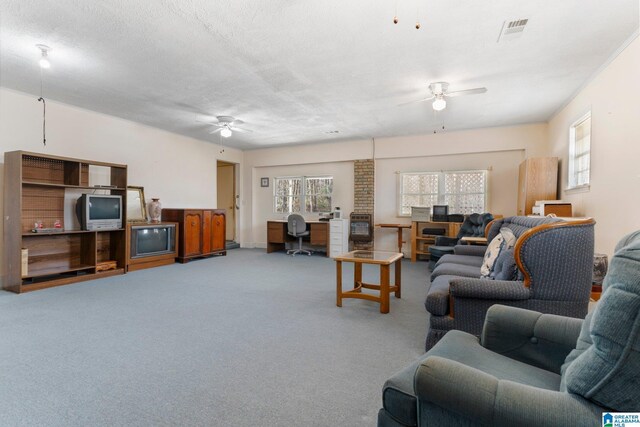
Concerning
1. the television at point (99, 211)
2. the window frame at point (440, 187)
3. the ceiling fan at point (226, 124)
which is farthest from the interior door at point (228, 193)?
the window frame at point (440, 187)

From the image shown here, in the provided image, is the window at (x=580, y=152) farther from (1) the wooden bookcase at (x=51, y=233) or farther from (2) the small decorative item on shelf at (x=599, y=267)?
(1) the wooden bookcase at (x=51, y=233)

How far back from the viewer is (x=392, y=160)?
7281 millimetres

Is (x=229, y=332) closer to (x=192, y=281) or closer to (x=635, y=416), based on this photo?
(x=192, y=281)

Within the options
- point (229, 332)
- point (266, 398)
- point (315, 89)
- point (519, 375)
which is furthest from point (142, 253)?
point (519, 375)

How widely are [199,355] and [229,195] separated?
714cm

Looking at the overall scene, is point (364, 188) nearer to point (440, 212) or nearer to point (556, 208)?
point (440, 212)

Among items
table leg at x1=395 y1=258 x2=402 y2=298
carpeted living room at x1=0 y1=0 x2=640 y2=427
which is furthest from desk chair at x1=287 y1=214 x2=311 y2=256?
table leg at x1=395 y1=258 x2=402 y2=298

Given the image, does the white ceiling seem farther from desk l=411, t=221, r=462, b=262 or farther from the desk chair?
the desk chair

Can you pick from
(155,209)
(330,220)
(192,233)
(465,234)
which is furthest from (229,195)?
(465,234)

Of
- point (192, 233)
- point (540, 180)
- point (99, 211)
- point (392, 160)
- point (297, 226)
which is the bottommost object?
point (192, 233)

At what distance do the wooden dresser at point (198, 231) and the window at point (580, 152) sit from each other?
644 centimetres

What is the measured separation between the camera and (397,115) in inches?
215

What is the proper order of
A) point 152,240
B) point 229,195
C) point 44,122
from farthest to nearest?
point 229,195 < point 152,240 < point 44,122

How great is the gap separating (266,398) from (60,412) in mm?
1067
